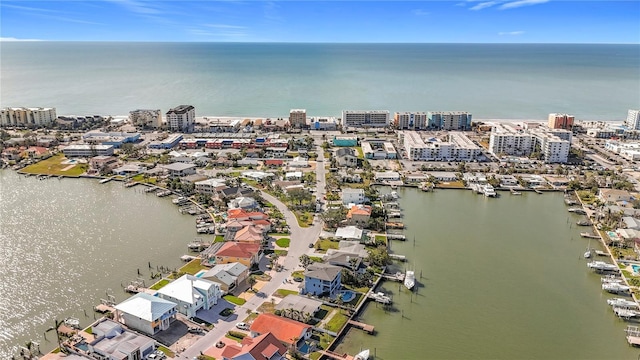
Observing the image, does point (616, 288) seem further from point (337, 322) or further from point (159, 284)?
point (159, 284)

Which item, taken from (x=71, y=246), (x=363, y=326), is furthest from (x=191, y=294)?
(x=71, y=246)

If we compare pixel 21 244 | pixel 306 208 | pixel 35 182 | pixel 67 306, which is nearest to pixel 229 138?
pixel 35 182

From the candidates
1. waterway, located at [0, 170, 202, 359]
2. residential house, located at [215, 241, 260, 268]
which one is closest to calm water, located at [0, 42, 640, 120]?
waterway, located at [0, 170, 202, 359]

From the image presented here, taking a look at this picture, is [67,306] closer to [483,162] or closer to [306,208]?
[306,208]

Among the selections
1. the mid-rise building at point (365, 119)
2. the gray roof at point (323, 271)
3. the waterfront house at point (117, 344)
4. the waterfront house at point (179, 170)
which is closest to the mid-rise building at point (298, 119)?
the mid-rise building at point (365, 119)

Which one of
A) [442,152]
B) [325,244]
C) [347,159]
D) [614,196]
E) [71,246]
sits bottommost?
[71,246]

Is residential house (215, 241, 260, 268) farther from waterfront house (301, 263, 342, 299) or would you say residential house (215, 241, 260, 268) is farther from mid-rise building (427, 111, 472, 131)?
mid-rise building (427, 111, 472, 131)

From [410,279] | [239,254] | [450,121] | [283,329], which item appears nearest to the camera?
[283,329]
